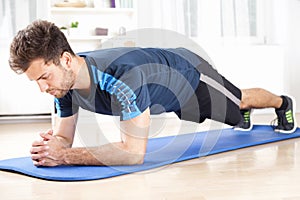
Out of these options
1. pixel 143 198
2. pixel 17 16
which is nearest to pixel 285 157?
pixel 143 198

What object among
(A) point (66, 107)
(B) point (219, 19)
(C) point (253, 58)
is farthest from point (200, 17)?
(A) point (66, 107)

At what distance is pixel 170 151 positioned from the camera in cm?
249

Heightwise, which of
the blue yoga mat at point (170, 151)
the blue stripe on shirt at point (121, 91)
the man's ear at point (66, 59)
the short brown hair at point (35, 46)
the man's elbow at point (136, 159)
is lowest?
the blue yoga mat at point (170, 151)

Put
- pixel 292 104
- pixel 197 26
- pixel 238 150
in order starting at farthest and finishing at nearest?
pixel 197 26
pixel 292 104
pixel 238 150

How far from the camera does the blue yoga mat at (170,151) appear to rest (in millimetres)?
2010

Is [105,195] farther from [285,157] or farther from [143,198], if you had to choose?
[285,157]

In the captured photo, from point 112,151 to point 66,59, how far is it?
16.5 inches

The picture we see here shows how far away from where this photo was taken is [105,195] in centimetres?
176

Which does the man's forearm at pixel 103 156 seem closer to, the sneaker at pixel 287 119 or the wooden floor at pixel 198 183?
the wooden floor at pixel 198 183

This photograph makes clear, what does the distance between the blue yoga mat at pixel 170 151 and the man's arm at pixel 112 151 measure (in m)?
0.03

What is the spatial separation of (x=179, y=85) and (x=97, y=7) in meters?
2.02

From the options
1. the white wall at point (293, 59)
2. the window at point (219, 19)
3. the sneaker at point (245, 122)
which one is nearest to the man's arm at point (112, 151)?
the sneaker at point (245, 122)

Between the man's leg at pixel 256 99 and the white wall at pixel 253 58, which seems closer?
the man's leg at pixel 256 99

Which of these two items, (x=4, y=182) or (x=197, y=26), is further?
(x=197, y=26)
